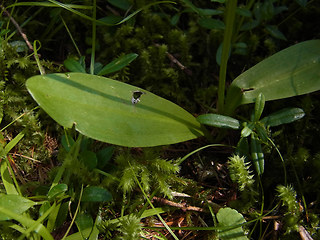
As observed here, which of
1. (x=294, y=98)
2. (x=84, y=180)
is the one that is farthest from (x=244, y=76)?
(x=84, y=180)

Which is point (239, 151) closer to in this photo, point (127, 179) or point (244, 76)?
point (244, 76)

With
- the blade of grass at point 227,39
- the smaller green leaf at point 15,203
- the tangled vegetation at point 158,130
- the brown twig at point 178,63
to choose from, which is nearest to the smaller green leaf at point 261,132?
the tangled vegetation at point 158,130

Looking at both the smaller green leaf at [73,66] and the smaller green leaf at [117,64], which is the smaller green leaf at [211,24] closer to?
the smaller green leaf at [117,64]

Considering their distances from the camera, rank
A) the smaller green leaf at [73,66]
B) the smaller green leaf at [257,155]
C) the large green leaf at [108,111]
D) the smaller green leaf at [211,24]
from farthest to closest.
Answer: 1. the smaller green leaf at [211,24]
2. the smaller green leaf at [73,66]
3. the smaller green leaf at [257,155]
4. the large green leaf at [108,111]

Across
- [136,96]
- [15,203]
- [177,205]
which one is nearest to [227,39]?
[136,96]

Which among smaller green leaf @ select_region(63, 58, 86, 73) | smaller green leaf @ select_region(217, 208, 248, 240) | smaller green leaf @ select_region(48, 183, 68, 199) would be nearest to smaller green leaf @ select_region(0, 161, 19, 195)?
smaller green leaf @ select_region(48, 183, 68, 199)

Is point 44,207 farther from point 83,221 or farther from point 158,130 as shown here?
point 158,130
